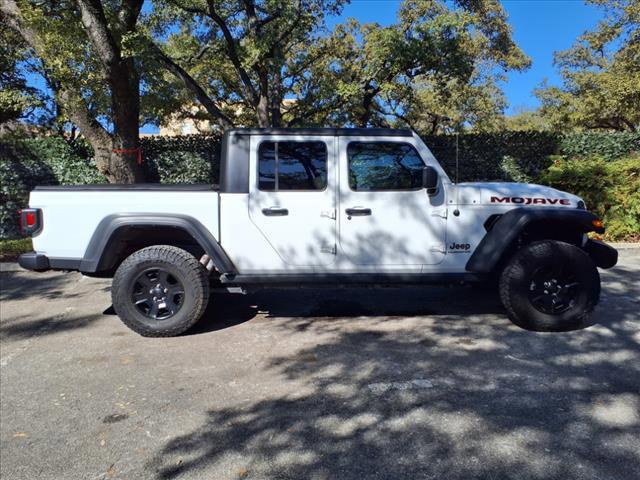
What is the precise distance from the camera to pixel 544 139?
38.1 ft

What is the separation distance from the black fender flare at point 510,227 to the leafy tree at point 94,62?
6641 mm

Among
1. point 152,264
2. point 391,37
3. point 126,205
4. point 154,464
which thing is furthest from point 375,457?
point 391,37

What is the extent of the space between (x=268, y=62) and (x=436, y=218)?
6.52m

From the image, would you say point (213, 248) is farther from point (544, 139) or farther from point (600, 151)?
point (600, 151)

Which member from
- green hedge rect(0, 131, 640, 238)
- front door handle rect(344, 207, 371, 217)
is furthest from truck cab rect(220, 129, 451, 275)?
green hedge rect(0, 131, 640, 238)

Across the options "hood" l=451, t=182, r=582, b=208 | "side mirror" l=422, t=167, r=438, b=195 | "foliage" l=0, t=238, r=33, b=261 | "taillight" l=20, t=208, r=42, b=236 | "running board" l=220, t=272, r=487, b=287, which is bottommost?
"running board" l=220, t=272, r=487, b=287

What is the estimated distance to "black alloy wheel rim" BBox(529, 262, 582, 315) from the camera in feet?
15.1

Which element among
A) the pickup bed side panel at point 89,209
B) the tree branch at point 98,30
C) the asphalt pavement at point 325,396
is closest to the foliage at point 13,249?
the asphalt pavement at point 325,396

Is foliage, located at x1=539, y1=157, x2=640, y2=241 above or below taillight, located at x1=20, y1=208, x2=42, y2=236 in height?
above

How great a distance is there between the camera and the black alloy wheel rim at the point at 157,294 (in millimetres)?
4738

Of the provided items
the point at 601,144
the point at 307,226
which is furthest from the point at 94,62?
the point at 601,144

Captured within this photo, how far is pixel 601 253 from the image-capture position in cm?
493

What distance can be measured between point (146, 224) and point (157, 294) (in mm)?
682

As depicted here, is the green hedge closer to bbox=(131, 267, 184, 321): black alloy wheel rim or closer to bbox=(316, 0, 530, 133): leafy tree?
bbox=(316, 0, 530, 133): leafy tree
